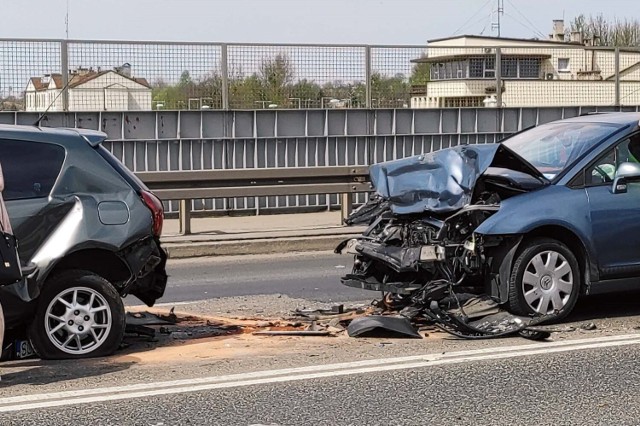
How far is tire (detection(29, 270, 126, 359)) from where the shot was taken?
6.77m

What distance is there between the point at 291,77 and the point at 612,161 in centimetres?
905

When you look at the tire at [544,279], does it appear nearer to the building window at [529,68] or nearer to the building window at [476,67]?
the building window at [529,68]

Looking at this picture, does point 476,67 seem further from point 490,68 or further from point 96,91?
point 96,91

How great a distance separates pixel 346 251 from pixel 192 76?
26.6ft

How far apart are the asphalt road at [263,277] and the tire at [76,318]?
272 centimetres

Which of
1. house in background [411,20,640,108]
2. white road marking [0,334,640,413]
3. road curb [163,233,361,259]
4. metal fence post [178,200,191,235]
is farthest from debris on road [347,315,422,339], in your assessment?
house in background [411,20,640,108]

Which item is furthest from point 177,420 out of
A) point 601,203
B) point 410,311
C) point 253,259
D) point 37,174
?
point 253,259

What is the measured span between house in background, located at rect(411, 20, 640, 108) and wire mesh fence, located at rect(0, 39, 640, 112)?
0.03 meters

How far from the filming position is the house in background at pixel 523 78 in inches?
710

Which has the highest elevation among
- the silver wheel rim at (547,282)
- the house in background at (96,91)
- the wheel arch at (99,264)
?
the house in background at (96,91)

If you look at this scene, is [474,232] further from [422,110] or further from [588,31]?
[588,31]

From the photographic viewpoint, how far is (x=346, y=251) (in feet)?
28.1

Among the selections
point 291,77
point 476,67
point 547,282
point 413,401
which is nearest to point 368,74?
point 291,77

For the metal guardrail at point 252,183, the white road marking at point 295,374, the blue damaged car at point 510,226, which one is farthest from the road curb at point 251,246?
the white road marking at point 295,374
